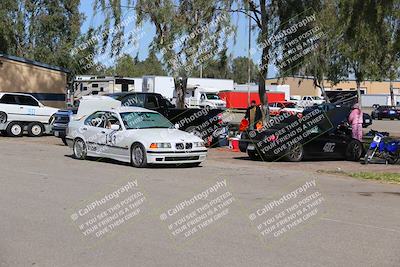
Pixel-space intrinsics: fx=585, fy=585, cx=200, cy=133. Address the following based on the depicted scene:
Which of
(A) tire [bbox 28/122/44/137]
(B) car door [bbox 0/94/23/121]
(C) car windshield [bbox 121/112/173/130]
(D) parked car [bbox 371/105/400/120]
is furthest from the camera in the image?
(D) parked car [bbox 371/105/400/120]

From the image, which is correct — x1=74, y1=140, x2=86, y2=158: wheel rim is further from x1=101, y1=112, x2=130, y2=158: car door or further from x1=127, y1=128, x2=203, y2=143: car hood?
x1=127, y1=128, x2=203, y2=143: car hood

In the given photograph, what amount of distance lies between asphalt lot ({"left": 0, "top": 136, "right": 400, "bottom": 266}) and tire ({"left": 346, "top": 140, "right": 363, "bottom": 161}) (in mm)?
4157

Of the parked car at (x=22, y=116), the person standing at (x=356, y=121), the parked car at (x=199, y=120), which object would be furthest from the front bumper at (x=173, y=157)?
the parked car at (x=22, y=116)

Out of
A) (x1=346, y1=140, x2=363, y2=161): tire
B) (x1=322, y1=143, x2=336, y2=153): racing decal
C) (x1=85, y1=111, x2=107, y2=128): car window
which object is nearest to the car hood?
(x1=85, y1=111, x2=107, y2=128): car window

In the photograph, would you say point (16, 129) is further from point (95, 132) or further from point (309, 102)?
point (309, 102)

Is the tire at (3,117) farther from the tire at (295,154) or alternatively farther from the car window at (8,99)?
the tire at (295,154)

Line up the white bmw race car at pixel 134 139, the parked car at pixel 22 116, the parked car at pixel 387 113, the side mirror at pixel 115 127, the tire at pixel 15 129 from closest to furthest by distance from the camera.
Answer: the white bmw race car at pixel 134 139
the side mirror at pixel 115 127
the parked car at pixel 22 116
the tire at pixel 15 129
the parked car at pixel 387 113

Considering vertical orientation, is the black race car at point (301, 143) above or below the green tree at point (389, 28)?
below

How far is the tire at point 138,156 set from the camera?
1436cm

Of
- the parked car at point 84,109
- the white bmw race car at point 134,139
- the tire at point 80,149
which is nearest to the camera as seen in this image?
the white bmw race car at point 134,139

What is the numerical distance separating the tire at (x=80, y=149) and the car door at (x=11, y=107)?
10.6 m

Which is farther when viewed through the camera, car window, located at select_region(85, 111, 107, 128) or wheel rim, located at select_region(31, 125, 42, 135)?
wheel rim, located at select_region(31, 125, 42, 135)

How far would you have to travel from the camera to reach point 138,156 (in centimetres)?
1459

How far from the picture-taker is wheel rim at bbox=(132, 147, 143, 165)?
47.5 ft
